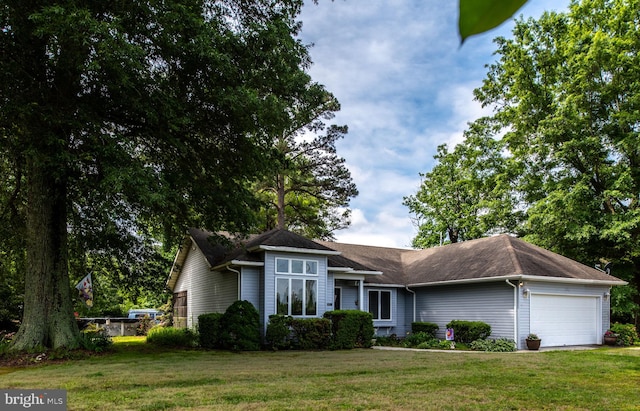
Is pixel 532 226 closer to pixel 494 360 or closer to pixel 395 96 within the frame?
pixel 494 360

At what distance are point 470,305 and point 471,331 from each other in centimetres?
144

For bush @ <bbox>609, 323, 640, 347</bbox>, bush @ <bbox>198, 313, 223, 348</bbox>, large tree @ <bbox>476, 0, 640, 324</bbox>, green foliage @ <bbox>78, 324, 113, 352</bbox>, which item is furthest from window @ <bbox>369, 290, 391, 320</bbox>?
→ green foliage @ <bbox>78, 324, 113, 352</bbox>

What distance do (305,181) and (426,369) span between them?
1761 centimetres

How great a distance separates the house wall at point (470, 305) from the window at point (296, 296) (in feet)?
18.3

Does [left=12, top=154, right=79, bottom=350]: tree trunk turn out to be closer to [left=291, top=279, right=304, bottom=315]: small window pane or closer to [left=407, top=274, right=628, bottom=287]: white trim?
[left=291, top=279, right=304, bottom=315]: small window pane

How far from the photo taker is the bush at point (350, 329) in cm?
1583

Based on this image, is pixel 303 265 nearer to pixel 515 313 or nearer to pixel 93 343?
pixel 93 343

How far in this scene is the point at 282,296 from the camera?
1622 cm

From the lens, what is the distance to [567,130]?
21609 millimetres

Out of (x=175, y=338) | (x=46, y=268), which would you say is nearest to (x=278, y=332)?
(x=175, y=338)

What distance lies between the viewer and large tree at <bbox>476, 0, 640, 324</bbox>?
20469 millimetres

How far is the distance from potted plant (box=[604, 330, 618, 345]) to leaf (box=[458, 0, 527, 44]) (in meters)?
20.5

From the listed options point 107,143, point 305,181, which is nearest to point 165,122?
point 107,143

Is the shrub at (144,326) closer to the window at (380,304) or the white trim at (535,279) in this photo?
the window at (380,304)
